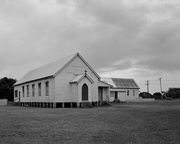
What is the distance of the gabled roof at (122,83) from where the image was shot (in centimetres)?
6784

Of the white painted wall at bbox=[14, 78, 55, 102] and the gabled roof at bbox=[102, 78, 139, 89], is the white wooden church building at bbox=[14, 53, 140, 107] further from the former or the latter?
the gabled roof at bbox=[102, 78, 139, 89]

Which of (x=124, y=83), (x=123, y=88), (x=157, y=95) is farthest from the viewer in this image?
(x=157, y=95)

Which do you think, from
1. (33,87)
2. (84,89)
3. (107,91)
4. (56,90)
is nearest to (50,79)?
(56,90)

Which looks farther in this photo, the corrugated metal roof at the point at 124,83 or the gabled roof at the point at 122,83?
the corrugated metal roof at the point at 124,83

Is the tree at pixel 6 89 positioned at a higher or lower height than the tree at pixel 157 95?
higher

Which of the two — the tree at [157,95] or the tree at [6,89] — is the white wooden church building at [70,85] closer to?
the tree at [6,89]

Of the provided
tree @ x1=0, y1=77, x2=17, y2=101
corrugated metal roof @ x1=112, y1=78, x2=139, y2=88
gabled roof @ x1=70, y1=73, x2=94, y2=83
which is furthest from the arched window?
corrugated metal roof @ x1=112, y1=78, x2=139, y2=88

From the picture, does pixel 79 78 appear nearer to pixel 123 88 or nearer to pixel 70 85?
pixel 70 85

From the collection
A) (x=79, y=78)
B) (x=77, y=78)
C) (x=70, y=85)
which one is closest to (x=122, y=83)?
(x=70, y=85)

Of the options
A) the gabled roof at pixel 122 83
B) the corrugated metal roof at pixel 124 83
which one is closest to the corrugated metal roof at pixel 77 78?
the gabled roof at pixel 122 83

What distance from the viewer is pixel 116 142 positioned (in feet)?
31.9

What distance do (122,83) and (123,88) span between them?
6.21ft

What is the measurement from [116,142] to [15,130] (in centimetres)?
481

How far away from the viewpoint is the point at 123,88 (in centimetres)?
6831
